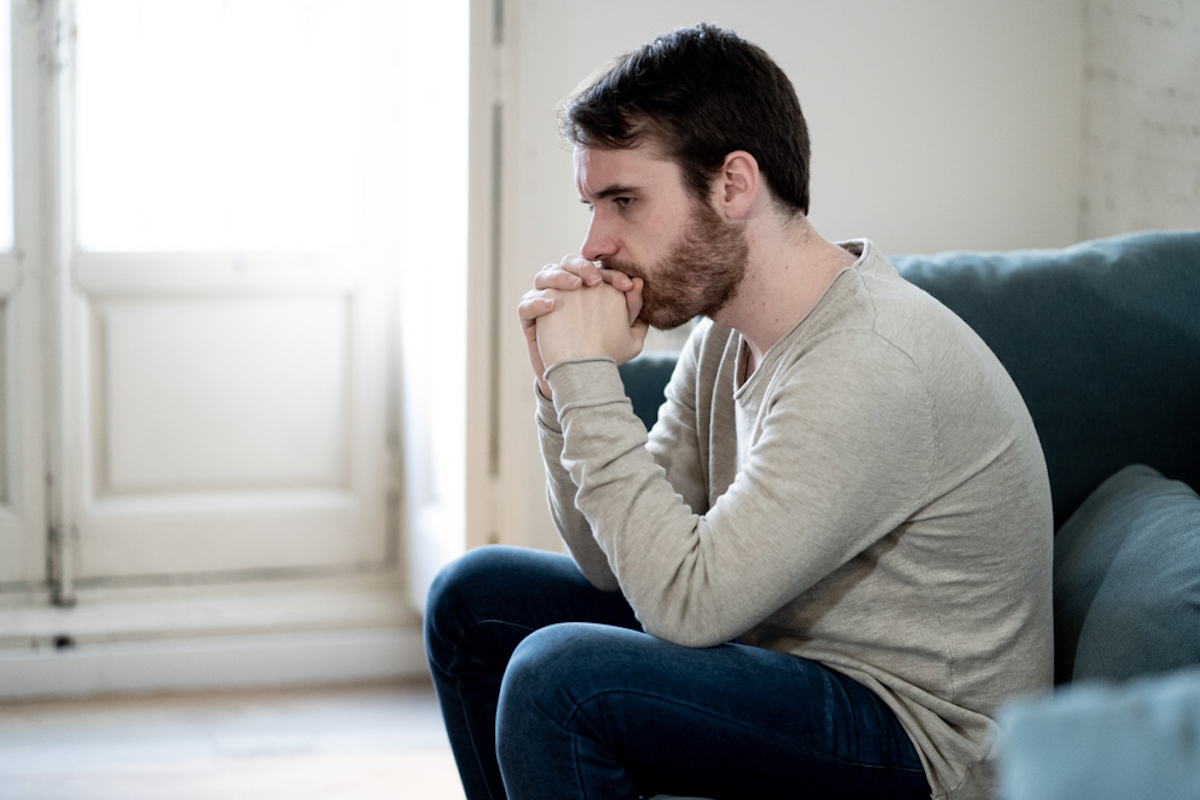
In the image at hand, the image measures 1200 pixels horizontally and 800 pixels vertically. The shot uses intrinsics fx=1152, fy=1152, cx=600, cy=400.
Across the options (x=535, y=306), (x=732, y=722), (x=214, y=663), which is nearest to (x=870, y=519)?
(x=732, y=722)

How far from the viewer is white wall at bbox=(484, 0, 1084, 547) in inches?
84.3

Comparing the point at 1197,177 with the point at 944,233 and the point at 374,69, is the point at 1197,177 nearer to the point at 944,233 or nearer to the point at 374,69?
the point at 944,233

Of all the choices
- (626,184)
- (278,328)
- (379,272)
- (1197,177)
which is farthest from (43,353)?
(1197,177)

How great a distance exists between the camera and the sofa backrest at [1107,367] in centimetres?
146

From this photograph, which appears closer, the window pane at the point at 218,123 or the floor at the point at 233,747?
the floor at the point at 233,747

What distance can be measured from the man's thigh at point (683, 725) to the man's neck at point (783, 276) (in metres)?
0.36

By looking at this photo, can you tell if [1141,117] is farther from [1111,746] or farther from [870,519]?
[1111,746]

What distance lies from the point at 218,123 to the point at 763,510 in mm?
1867

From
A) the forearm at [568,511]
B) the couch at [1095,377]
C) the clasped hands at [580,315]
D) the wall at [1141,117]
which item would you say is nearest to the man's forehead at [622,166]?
the clasped hands at [580,315]

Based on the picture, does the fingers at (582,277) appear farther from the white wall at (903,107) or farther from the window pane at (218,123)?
the window pane at (218,123)

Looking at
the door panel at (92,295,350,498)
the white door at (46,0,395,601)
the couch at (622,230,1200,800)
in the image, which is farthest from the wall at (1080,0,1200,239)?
the door panel at (92,295,350,498)

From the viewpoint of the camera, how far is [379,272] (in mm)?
2625

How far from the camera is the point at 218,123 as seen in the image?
8.17ft

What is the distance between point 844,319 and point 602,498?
0.30m
